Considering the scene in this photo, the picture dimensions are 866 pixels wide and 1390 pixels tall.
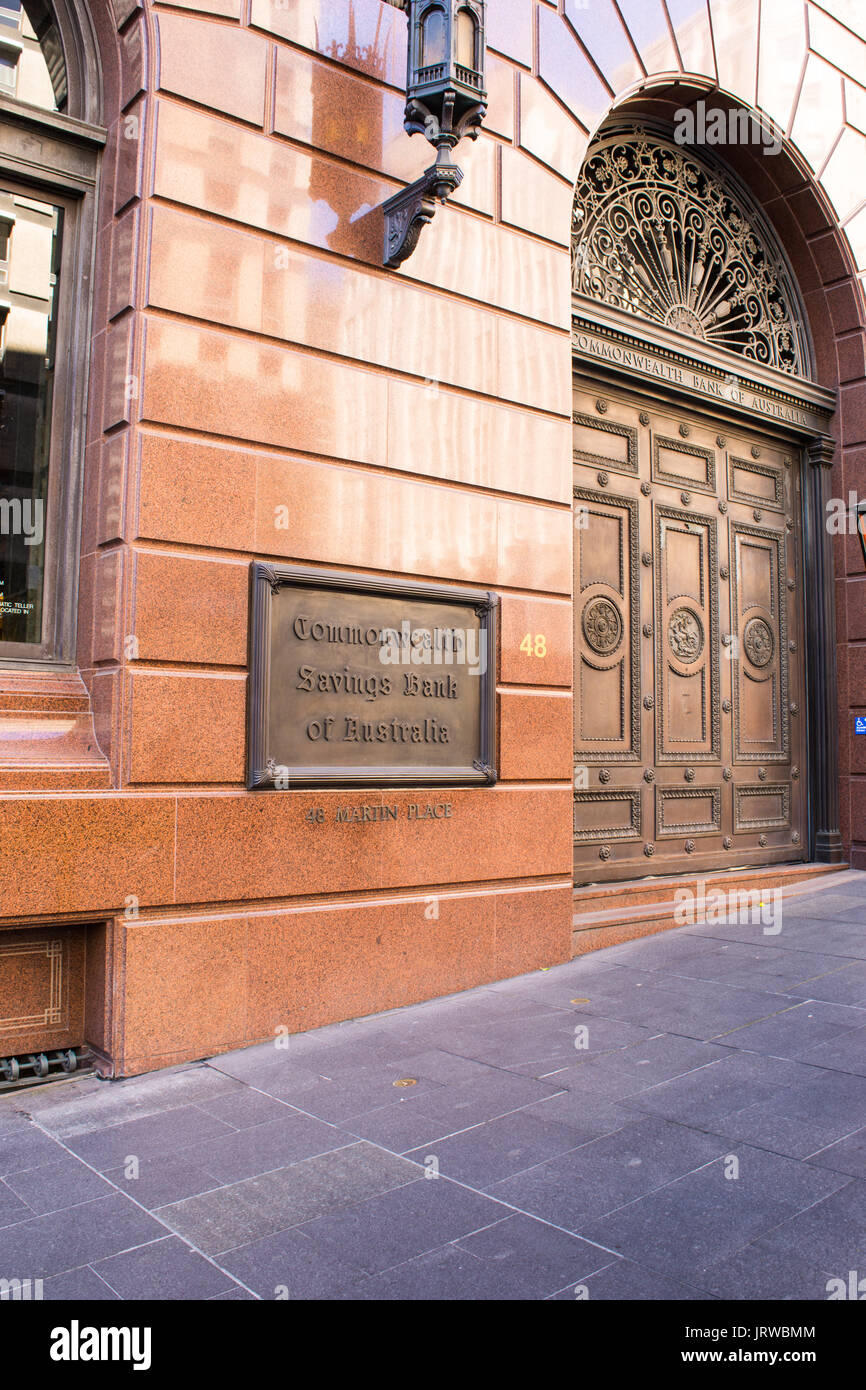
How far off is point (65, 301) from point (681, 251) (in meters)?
6.11

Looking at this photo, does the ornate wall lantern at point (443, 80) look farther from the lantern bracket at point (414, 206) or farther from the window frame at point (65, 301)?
the window frame at point (65, 301)

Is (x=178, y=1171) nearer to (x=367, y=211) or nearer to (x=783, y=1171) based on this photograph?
(x=783, y=1171)

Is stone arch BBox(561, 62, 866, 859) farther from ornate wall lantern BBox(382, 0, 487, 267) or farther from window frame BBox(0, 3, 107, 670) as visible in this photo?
window frame BBox(0, 3, 107, 670)

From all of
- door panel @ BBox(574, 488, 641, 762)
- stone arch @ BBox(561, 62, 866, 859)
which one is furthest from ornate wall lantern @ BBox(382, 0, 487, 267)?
stone arch @ BBox(561, 62, 866, 859)

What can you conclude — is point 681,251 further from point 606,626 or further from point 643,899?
point 643,899

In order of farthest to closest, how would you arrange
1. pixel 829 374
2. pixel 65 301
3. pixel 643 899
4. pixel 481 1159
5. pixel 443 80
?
pixel 829 374 → pixel 643 899 → pixel 65 301 → pixel 443 80 → pixel 481 1159

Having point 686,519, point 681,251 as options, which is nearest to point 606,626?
point 686,519

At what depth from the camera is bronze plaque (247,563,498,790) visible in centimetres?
605

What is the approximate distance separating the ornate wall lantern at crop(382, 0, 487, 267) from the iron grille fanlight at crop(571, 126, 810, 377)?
8.86 feet

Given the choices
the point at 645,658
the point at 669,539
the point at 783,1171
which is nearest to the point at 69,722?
the point at 783,1171

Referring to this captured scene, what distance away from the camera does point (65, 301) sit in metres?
6.14

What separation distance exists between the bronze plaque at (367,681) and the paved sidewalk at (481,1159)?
1.53 metres

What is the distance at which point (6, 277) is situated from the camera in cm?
600
